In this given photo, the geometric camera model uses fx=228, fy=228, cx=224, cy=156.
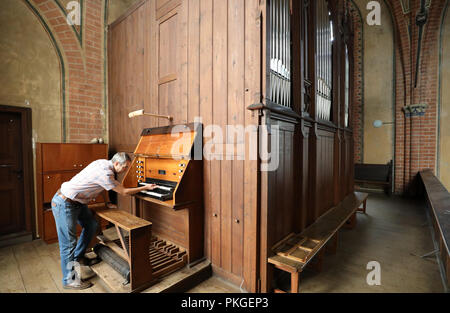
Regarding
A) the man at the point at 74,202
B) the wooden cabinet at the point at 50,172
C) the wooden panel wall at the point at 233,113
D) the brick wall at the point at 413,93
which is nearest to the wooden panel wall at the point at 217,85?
the wooden panel wall at the point at 233,113

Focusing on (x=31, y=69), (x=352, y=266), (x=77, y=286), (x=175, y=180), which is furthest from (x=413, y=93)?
(x=31, y=69)

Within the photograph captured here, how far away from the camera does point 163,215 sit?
138 inches

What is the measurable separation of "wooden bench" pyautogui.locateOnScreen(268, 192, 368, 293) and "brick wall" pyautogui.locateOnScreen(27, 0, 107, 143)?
4.35 m

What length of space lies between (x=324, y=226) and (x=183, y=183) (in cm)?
210

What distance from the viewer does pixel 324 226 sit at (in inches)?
128

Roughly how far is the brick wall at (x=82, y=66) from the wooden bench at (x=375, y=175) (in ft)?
25.6

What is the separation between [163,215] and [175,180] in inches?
33.0

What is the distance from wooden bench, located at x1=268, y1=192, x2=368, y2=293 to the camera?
88.8 inches

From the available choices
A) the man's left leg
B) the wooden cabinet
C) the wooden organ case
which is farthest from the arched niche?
the man's left leg

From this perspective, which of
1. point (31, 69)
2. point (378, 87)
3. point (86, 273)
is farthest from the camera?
point (378, 87)

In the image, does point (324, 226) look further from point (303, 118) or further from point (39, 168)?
point (39, 168)

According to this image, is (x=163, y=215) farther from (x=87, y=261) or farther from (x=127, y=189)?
(x=87, y=261)

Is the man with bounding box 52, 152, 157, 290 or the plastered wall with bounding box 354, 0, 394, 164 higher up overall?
the plastered wall with bounding box 354, 0, 394, 164

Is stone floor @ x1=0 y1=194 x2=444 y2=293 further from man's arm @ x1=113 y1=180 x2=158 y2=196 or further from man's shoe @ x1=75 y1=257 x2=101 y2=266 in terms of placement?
man's arm @ x1=113 y1=180 x2=158 y2=196
